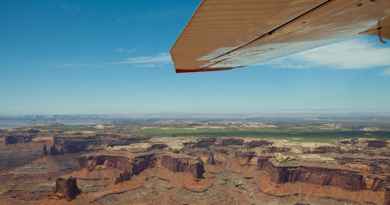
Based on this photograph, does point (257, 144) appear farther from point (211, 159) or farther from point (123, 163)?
point (123, 163)

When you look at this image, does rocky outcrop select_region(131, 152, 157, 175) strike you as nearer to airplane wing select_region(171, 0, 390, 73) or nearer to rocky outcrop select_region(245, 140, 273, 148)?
rocky outcrop select_region(245, 140, 273, 148)

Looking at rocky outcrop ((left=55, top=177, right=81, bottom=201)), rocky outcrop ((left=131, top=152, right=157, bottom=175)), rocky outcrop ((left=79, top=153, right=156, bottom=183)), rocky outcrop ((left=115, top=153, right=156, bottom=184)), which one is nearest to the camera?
rocky outcrop ((left=55, top=177, right=81, bottom=201))

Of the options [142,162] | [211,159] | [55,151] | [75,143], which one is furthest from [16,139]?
[211,159]

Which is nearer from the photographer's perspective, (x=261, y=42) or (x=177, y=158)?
(x=261, y=42)

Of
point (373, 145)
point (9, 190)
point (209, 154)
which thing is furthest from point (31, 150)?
point (373, 145)

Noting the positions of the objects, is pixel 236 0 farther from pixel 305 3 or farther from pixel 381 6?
pixel 381 6

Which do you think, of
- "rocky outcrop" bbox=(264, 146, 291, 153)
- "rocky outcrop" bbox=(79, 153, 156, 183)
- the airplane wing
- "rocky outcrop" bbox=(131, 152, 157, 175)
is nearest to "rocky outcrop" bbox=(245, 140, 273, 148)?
"rocky outcrop" bbox=(264, 146, 291, 153)

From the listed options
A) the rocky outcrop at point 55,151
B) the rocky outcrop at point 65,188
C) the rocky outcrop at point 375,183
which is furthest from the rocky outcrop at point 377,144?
the rocky outcrop at point 55,151
